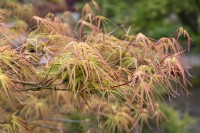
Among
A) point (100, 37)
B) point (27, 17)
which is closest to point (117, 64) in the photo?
point (100, 37)

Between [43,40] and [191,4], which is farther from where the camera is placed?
[191,4]

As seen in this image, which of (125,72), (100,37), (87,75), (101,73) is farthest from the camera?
(100,37)

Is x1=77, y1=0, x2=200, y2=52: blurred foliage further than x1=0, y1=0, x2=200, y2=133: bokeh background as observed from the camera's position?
Yes

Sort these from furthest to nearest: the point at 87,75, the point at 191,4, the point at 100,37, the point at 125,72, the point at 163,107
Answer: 1. the point at 191,4
2. the point at 163,107
3. the point at 100,37
4. the point at 125,72
5. the point at 87,75

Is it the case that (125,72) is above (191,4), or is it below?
below

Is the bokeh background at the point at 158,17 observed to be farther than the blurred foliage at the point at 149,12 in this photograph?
No

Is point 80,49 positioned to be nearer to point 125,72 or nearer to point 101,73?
point 101,73

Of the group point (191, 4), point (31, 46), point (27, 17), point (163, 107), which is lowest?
point (163, 107)

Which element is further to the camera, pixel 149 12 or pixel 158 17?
pixel 158 17

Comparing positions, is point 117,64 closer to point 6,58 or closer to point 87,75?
point 87,75
